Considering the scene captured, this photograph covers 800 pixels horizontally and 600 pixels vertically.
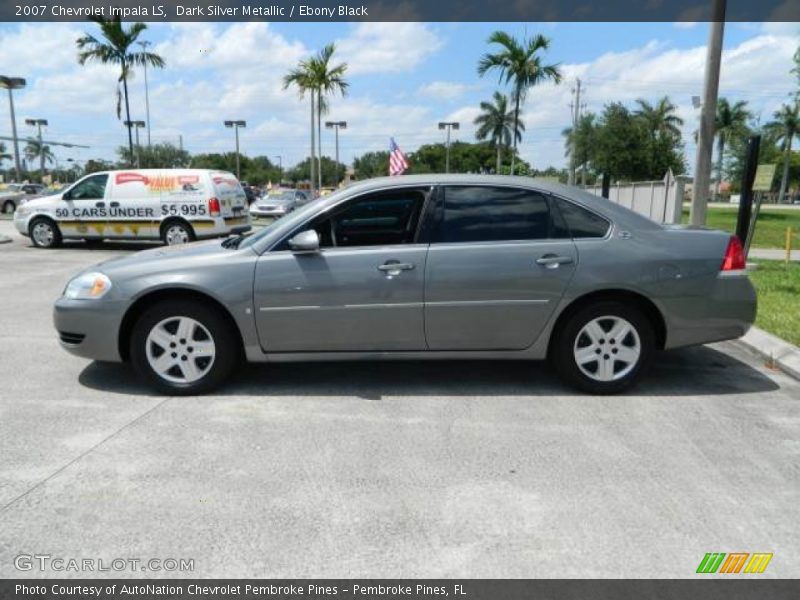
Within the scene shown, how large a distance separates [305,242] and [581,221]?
2.04 metres

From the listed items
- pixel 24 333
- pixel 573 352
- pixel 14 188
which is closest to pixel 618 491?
pixel 573 352

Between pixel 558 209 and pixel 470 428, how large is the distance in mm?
1777

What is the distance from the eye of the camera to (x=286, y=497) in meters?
3.21

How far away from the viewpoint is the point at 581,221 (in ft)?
15.5

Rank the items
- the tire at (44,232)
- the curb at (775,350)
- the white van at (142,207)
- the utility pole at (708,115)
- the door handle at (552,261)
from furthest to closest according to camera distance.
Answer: the tire at (44,232) → the white van at (142,207) → the utility pole at (708,115) → the curb at (775,350) → the door handle at (552,261)

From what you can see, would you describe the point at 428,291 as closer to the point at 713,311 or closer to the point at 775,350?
the point at 713,311

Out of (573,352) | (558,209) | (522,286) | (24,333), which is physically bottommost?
(24,333)

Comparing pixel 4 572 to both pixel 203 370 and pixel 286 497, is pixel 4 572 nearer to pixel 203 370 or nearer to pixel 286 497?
pixel 286 497

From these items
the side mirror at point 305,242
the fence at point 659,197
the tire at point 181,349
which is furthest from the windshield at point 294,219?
the fence at point 659,197

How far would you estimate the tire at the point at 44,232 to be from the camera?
577 inches

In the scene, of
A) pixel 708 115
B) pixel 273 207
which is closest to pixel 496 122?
pixel 273 207
